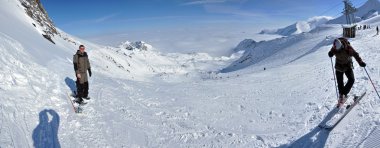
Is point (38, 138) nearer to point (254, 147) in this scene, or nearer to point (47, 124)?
point (47, 124)

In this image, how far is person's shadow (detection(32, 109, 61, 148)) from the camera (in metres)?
9.27

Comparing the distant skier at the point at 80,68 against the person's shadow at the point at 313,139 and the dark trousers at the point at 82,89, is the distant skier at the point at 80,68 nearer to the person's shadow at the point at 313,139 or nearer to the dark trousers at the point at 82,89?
the dark trousers at the point at 82,89

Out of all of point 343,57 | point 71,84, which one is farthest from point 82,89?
point 343,57

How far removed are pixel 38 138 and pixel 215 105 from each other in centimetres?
728

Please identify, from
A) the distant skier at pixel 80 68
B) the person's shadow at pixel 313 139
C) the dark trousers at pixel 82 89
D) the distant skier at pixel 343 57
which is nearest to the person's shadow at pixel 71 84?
the dark trousers at pixel 82 89

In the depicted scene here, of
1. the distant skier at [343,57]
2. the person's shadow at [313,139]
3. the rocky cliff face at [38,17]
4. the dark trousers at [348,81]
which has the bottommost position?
the person's shadow at [313,139]

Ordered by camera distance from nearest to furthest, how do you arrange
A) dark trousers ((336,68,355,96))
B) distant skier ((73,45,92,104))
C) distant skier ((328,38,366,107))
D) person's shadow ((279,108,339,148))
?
person's shadow ((279,108,339,148))
distant skier ((328,38,366,107))
dark trousers ((336,68,355,96))
distant skier ((73,45,92,104))

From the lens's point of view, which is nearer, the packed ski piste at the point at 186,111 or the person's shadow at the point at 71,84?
the packed ski piste at the point at 186,111

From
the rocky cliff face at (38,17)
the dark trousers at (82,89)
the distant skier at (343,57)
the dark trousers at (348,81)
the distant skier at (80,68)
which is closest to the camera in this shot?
the distant skier at (343,57)

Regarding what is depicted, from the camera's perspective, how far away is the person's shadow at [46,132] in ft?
30.4

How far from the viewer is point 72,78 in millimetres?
18047

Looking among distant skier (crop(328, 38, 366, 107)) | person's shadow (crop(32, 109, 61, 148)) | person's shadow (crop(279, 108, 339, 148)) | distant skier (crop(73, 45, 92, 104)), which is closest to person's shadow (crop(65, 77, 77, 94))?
distant skier (crop(73, 45, 92, 104))

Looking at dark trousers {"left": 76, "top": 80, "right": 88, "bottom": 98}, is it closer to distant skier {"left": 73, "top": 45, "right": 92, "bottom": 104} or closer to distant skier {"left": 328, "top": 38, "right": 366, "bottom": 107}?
distant skier {"left": 73, "top": 45, "right": 92, "bottom": 104}

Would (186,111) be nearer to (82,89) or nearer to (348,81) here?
(82,89)
